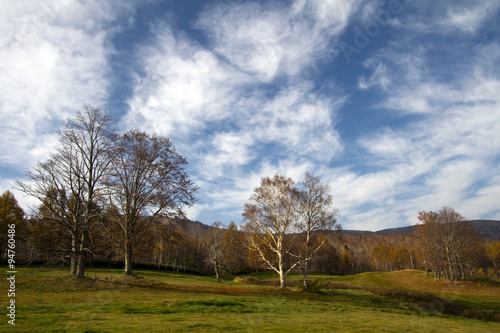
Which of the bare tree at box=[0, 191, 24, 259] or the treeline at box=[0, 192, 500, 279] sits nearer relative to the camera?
the treeline at box=[0, 192, 500, 279]

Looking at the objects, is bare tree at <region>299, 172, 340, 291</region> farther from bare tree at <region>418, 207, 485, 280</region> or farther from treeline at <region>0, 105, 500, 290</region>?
bare tree at <region>418, 207, 485, 280</region>

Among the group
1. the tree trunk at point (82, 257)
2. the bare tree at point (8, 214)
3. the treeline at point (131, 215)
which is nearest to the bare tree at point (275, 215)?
the treeline at point (131, 215)

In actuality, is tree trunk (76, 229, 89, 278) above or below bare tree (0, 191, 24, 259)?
below

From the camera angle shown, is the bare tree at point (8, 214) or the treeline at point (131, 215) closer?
the treeline at point (131, 215)

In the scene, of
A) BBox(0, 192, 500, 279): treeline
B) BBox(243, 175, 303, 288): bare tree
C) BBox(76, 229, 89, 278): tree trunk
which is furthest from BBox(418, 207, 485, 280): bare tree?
BBox(76, 229, 89, 278): tree trunk

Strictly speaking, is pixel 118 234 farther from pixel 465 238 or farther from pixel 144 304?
pixel 465 238

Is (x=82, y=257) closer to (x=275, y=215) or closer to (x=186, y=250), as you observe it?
(x=275, y=215)

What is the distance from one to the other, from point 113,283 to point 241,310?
11.7 metres

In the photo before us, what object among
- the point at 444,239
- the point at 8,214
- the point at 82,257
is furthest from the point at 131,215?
the point at 444,239

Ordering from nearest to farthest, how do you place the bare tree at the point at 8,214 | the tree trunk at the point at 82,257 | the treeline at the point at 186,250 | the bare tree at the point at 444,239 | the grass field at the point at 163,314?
the grass field at the point at 163,314 → the tree trunk at the point at 82,257 → the treeline at the point at 186,250 → the bare tree at the point at 8,214 → the bare tree at the point at 444,239

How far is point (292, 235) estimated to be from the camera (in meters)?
30.1

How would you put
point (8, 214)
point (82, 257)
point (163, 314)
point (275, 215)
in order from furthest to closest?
point (8, 214)
point (275, 215)
point (82, 257)
point (163, 314)

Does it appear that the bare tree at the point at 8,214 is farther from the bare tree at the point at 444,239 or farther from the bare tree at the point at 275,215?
the bare tree at the point at 444,239

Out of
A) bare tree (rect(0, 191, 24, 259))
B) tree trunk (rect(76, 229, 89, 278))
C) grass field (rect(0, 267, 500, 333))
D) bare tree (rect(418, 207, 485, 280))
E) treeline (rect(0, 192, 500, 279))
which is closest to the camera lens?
grass field (rect(0, 267, 500, 333))
